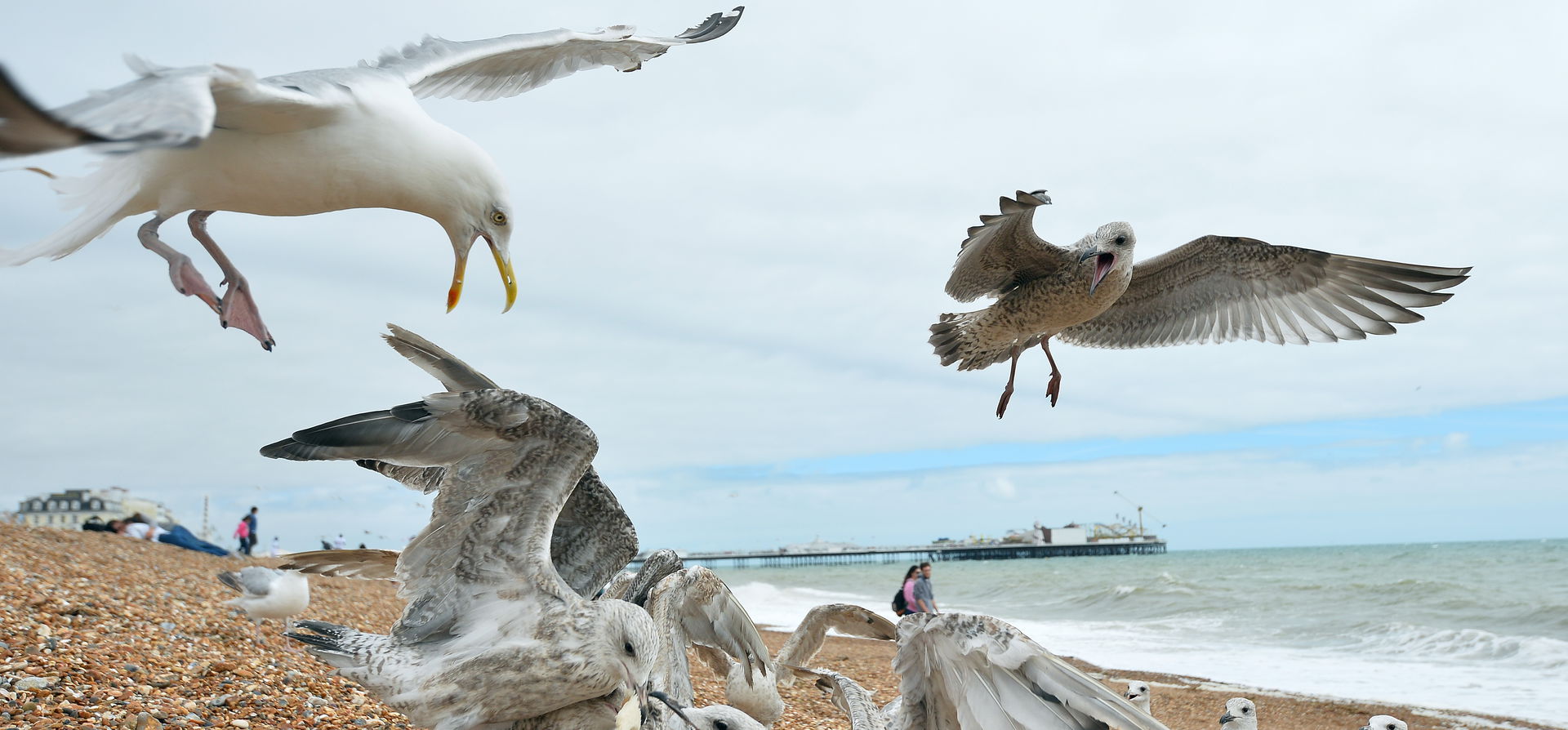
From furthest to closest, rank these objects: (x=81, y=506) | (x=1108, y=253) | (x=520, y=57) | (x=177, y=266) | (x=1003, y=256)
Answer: (x=81, y=506)
(x=1003, y=256)
(x=1108, y=253)
(x=520, y=57)
(x=177, y=266)

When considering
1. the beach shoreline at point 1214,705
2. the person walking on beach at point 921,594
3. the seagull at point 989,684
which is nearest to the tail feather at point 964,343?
the beach shoreline at point 1214,705

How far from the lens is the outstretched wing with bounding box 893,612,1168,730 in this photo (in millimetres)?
3154

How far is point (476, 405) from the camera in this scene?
330 cm

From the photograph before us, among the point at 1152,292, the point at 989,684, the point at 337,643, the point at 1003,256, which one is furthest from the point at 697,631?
the point at 1152,292

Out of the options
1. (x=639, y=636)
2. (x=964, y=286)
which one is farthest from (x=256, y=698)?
(x=964, y=286)

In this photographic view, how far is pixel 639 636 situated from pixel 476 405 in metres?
0.90

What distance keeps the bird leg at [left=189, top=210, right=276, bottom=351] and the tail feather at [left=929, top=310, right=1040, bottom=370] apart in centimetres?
442

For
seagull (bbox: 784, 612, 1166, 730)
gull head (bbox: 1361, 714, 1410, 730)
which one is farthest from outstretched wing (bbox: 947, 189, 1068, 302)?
gull head (bbox: 1361, 714, 1410, 730)

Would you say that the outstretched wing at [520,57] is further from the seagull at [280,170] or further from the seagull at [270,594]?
the seagull at [270,594]

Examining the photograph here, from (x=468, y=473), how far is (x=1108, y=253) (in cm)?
404

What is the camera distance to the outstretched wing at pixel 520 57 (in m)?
4.00

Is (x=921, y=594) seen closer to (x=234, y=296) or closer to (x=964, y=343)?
(x=964, y=343)

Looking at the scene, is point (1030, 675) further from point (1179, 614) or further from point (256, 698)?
point (1179, 614)

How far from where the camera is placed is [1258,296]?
764 centimetres
